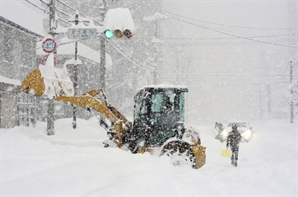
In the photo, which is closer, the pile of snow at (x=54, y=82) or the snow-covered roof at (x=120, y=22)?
the pile of snow at (x=54, y=82)

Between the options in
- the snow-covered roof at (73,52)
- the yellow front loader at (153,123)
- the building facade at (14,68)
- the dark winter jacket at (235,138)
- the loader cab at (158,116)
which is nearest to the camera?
the yellow front loader at (153,123)

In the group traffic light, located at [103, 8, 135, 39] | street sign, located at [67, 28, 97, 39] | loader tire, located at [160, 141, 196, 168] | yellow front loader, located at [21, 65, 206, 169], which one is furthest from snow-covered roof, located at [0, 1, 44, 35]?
loader tire, located at [160, 141, 196, 168]

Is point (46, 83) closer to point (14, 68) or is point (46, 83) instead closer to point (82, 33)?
point (82, 33)

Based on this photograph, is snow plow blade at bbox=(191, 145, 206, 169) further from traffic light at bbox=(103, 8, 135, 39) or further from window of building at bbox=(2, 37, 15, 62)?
window of building at bbox=(2, 37, 15, 62)

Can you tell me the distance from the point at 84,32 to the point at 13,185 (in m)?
8.47

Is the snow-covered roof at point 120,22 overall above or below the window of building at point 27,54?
below

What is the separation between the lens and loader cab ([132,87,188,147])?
30.6 feet

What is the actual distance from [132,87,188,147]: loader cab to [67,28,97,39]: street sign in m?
4.32

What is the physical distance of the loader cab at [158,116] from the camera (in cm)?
933

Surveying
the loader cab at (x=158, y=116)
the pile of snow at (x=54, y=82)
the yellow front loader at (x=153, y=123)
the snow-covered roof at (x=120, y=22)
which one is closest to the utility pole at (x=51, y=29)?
the pile of snow at (x=54, y=82)

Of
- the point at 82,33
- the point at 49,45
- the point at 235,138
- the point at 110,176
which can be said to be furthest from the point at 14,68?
the point at 110,176

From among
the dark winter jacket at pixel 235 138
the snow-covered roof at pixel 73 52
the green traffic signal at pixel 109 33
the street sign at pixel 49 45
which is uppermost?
the snow-covered roof at pixel 73 52

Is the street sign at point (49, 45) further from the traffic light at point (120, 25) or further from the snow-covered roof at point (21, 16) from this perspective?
the snow-covered roof at point (21, 16)

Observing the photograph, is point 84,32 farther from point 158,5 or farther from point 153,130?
point 158,5
